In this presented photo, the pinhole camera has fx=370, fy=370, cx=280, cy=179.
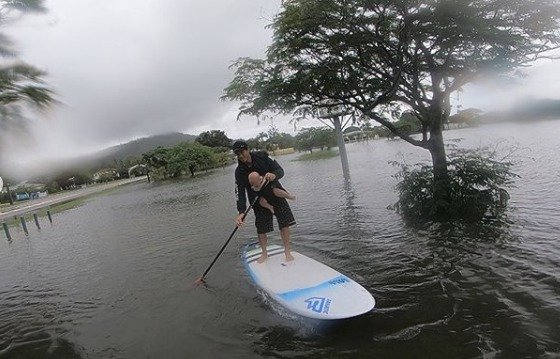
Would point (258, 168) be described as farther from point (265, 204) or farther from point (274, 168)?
point (265, 204)

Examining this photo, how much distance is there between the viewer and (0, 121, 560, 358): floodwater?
4.81m

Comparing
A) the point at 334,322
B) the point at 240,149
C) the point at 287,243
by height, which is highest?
the point at 240,149

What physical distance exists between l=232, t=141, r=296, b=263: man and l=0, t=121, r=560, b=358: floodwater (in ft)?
4.01

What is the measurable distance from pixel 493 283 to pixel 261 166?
14.5 ft

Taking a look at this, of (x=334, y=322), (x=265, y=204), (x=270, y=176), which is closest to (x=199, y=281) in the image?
(x=265, y=204)

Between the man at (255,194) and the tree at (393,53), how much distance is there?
4.39m

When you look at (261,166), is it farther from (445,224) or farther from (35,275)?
(35,275)

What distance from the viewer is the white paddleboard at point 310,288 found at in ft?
16.4

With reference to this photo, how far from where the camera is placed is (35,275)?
39.6 ft

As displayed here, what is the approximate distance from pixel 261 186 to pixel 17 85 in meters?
4.13

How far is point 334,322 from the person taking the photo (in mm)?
5133

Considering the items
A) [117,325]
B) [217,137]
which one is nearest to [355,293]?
[117,325]

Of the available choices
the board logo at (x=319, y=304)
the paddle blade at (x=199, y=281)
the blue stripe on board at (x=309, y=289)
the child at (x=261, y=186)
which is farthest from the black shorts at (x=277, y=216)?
the board logo at (x=319, y=304)

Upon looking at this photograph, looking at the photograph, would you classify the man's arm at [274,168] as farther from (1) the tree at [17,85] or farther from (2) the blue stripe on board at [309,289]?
(1) the tree at [17,85]
